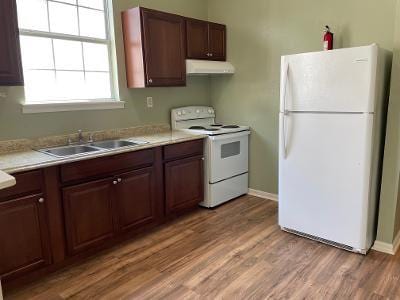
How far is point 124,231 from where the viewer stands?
2.68 metres

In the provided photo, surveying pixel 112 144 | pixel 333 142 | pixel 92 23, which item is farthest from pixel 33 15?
pixel 333 142

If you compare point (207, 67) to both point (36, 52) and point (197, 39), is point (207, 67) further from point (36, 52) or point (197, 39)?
point (36, 52)

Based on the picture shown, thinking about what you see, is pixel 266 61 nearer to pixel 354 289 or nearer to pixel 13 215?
pixel 354 289

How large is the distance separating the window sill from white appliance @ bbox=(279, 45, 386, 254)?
1604mm

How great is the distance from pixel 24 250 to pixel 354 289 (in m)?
2.16

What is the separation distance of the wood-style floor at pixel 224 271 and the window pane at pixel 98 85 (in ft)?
4.64

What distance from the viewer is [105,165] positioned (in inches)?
97.0

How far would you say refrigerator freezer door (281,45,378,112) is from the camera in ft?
7.31

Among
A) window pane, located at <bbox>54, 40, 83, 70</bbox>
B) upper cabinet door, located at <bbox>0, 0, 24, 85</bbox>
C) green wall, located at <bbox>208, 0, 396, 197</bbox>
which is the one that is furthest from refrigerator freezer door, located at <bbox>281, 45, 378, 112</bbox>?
upper cabinet door, located at <bbox>0, 0, 24, 85</bbox>

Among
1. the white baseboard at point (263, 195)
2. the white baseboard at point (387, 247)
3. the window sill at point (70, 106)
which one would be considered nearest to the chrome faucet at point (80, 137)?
the window sill at point (70, 106)

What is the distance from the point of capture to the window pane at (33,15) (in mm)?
2535

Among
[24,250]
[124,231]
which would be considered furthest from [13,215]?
[124,231]

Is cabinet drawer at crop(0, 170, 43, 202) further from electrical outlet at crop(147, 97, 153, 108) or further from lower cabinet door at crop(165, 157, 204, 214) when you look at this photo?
electrical outlet at crop(147, 97, 153, 108)

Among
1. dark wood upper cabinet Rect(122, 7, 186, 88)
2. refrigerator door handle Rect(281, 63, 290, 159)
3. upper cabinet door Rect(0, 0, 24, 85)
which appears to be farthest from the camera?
dark wood upper cabinet Rect(122, 7, 186, 88)
